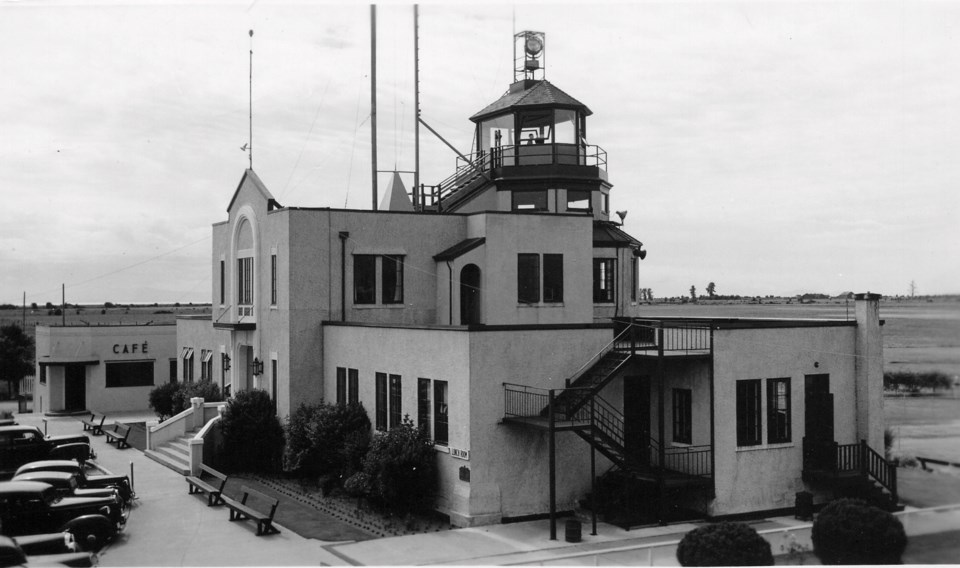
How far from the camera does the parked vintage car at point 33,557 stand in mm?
14742

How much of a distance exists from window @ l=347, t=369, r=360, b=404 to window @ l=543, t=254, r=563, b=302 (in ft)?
23.4

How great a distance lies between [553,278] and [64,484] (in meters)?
16.4

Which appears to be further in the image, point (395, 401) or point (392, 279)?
point (392, 279)

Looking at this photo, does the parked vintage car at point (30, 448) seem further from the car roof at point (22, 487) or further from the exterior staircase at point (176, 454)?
the car roof at point (22, 487)

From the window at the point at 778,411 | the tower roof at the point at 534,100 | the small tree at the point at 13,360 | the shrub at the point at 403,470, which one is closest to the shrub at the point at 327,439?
the shrub at the point at 403,470

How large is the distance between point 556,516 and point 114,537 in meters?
10.7

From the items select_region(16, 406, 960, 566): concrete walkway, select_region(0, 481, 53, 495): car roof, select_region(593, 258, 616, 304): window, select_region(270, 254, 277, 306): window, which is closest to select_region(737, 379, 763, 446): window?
select_region(16, 406, 960, 566): concrete walkway

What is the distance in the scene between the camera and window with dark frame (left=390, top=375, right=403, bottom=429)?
24938 millimetres

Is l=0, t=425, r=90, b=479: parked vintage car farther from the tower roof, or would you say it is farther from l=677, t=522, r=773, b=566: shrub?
l=677, t=522, r=773, b=566: shrub

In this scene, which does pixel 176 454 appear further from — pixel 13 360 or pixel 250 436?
pixel 13 360

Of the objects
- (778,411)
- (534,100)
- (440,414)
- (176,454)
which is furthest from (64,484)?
(534,100)

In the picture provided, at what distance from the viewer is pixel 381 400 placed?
84.7ft

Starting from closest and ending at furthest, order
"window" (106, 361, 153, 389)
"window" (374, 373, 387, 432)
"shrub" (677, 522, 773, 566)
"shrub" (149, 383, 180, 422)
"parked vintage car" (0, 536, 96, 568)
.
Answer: "parked vintage car" (0, 536, 96, 568), "shrub" (677, 522, 773, 566), "window" (374, 373, 387, 432), "shrub" (149, 383, 180, 422), "window" (106, 361, 153, 389)

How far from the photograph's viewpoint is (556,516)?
22875mm
